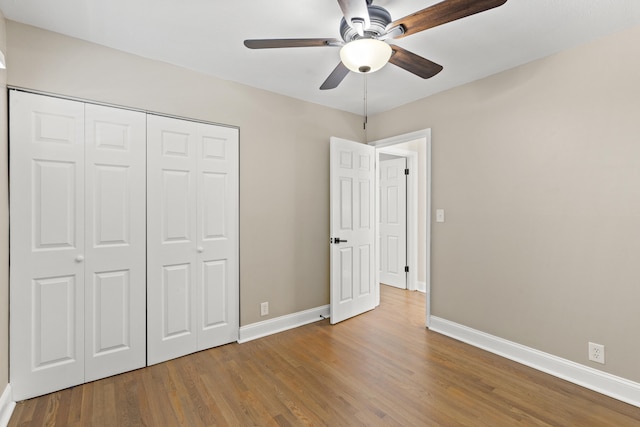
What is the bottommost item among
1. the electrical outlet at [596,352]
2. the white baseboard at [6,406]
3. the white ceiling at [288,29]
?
the white baseboard at [6,406]

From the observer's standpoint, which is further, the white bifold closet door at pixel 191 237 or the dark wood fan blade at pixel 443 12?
the white bifold closet door at pixel 191 237

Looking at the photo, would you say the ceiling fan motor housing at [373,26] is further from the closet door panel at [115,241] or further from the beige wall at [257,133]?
the closet door panel at [115,241]

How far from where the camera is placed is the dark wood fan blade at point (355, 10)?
1.42 meters

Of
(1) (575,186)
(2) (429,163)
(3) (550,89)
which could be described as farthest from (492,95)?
(1) (575,186)

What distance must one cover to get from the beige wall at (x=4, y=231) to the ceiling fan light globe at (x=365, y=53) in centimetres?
214

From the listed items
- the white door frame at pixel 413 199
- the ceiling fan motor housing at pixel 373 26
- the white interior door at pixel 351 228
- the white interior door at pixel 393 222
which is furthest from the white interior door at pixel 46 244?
the white interior door at pixel 393 222

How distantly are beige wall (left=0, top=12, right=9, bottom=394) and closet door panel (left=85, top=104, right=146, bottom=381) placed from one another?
416 millimetres

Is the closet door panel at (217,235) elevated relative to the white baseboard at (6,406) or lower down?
elevated

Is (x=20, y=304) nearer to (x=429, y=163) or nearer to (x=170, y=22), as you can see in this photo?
(x=170, y=22)

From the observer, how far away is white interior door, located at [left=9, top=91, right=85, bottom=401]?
6.64 ft

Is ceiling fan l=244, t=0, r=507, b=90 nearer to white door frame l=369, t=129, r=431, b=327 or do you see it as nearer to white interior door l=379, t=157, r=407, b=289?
white door frame l=369, t=129, r=431, b=327

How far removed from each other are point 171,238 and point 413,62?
229 centimetres

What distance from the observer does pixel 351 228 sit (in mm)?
3578

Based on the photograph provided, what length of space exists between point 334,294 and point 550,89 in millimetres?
2697
